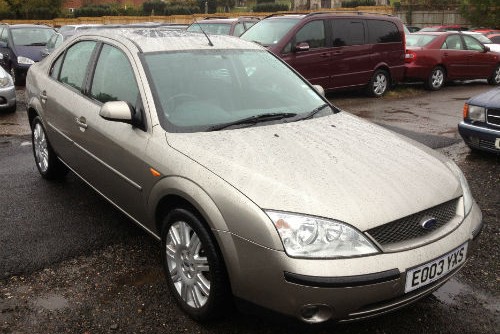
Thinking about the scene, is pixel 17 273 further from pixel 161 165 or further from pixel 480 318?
pixel 480 318

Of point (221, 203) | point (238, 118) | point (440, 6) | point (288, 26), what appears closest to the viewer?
point (221, 203)

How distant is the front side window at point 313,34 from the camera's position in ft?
33.3

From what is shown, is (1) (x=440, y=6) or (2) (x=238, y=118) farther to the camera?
(1) (x=440, y=6)

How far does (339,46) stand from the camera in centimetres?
1066

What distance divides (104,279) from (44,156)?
2.36 m

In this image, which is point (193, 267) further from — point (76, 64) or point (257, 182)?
point (76, 64)

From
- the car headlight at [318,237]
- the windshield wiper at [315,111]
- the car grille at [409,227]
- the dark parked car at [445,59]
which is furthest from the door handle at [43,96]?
the dark parked car at [445,59]

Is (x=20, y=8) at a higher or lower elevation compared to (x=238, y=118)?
higher

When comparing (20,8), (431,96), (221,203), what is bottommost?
(431,96)

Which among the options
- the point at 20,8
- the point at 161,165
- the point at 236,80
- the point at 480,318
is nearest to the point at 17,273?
the point at 161,165

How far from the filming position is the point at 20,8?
1682 inches

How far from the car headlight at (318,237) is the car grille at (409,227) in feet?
0.30

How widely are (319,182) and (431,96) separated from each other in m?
10.2

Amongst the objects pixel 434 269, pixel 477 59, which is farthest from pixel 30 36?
pixel 434 269
